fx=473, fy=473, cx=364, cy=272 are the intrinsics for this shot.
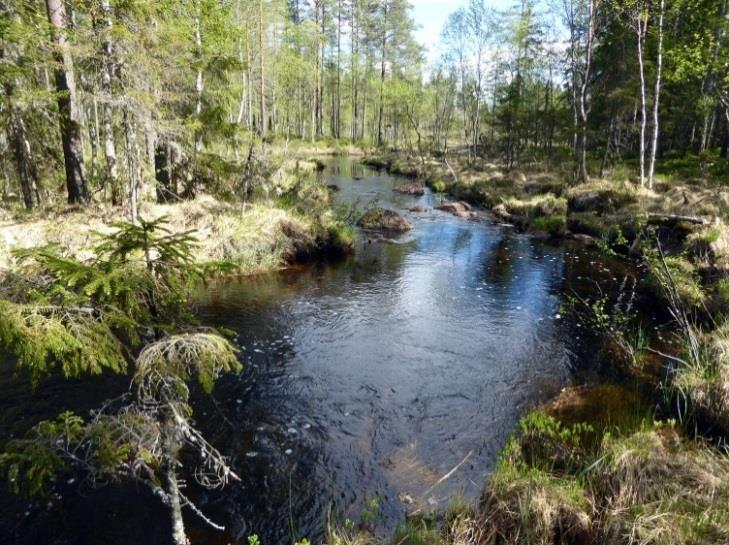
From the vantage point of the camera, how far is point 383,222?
22.4 metres

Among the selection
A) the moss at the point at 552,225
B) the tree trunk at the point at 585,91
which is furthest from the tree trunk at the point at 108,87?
the tree trunk at the point at 585,91

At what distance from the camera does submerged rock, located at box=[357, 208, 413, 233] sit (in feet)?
72.8

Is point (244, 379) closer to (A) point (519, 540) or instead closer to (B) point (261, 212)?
(A) point (519, 540)

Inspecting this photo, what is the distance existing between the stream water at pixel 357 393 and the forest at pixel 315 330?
49 millimetres

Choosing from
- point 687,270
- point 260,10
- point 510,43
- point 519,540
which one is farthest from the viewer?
point 510,43

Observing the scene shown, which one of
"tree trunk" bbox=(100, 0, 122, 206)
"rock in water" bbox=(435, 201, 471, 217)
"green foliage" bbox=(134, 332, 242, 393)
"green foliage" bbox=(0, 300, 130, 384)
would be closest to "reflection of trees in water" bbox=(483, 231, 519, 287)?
"rock in water" bbox=(435, 201, 471, 217)

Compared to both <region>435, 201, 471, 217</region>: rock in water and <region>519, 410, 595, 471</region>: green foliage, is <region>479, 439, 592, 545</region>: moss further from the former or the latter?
<region>435, 201, 471, 217</region>: rock in water

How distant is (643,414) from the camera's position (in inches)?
303

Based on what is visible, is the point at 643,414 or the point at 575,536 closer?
the point at 575,536

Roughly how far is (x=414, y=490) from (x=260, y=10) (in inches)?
941

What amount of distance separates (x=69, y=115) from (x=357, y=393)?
1240 cm

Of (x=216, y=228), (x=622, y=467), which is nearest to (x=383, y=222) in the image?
(x=216, y=228)

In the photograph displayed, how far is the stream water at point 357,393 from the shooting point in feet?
19.2

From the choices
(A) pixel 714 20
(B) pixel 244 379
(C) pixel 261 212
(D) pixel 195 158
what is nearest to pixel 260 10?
(D) pixel 195 158
